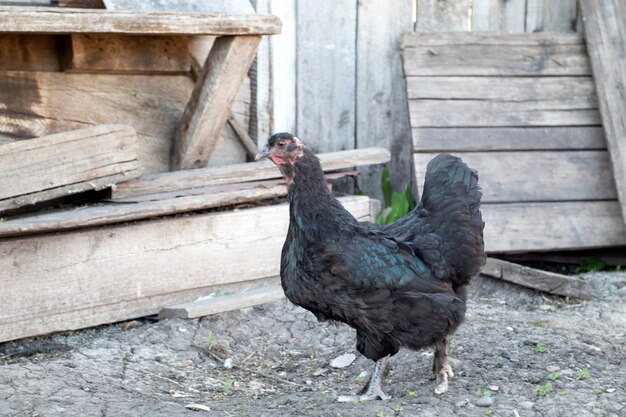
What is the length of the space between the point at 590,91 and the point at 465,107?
2.94 ft

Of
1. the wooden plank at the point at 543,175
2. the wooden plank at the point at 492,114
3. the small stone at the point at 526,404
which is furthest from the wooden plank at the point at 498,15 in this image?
the small stone at the point at 526,404

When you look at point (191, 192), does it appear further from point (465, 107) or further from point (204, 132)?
point (465, 107)

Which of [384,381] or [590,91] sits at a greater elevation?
[590,91]

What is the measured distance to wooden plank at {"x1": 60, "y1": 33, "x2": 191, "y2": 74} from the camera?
493cm

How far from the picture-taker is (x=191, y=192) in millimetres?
5000

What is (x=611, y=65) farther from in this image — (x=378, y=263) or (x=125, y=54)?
(x=125, y=54)

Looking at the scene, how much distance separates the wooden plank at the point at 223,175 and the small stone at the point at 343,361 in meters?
1.23

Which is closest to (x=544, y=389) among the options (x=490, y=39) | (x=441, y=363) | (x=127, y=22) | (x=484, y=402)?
(x=484, y=402)

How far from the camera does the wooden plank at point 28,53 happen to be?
189 inches

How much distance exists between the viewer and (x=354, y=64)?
6.12 metres

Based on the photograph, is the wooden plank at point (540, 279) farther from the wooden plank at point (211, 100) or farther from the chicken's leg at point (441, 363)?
the wooden plank at point (211, 100)

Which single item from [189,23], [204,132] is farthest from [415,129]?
[189,23]

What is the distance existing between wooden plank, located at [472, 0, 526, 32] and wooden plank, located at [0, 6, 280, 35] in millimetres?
2052

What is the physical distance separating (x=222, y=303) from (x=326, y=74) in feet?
6.24
